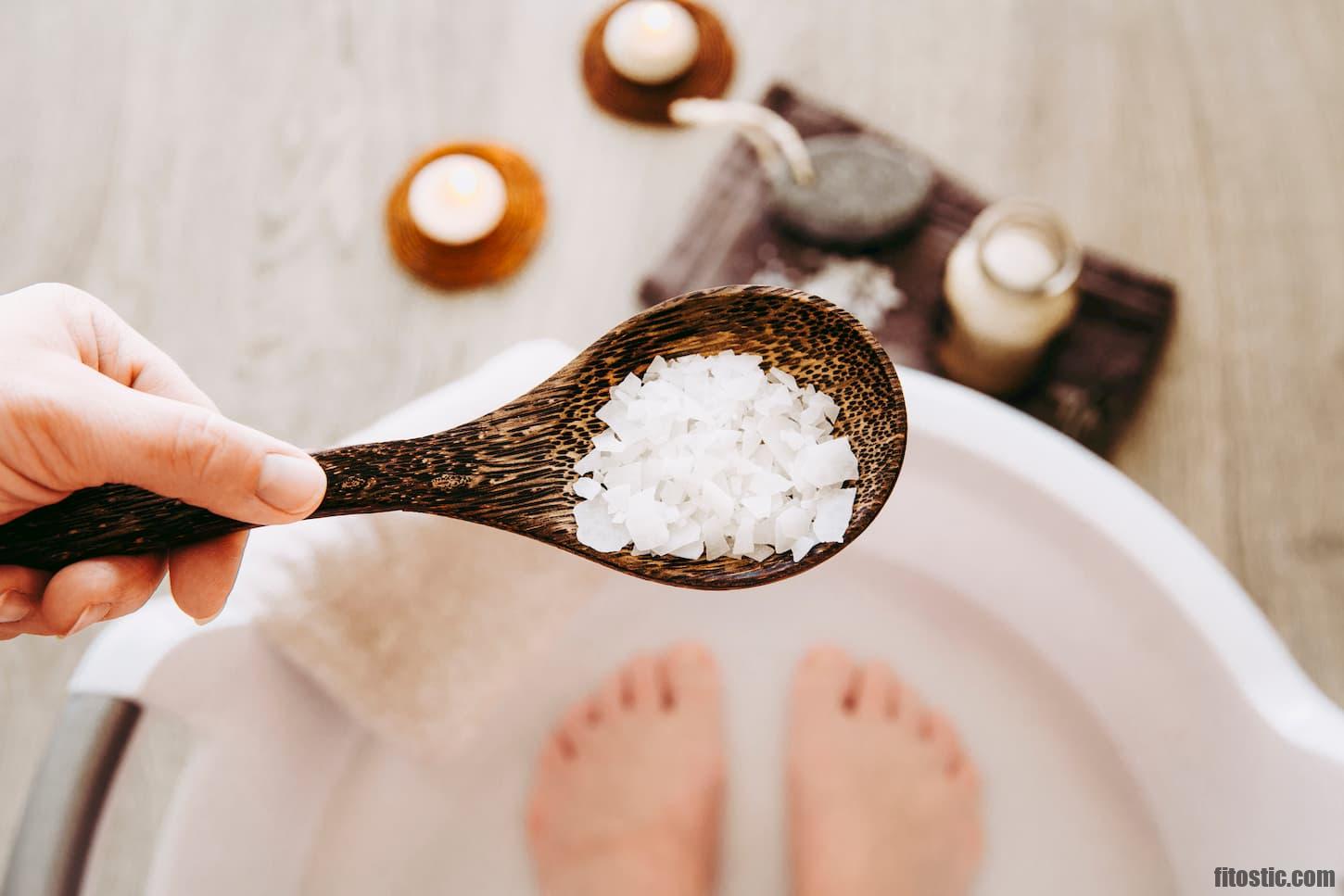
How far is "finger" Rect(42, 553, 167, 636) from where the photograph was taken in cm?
57

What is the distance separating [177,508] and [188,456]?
5 cm

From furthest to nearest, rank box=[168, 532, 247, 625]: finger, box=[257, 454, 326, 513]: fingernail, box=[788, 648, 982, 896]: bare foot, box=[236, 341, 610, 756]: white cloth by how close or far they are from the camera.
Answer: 1. box=[788, 648, 982, 896]: bare foot
2. box=[236, 341, 610, 756]: white cloth
3. box=[168, 532, 247, 625]: finger
4. box=[257, 454, 326, 513]: fingernail

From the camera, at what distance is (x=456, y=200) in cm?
102

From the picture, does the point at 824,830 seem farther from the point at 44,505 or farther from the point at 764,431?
the point at 44,505

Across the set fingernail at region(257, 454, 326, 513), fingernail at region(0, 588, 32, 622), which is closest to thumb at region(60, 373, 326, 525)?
fingernail at region(257, 454, 326, 513)

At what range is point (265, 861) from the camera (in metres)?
0.86

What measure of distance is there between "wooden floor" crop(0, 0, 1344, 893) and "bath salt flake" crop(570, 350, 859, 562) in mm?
495

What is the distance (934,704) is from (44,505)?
2.68ft

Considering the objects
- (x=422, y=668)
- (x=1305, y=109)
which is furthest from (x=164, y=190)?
(x=1305, y=109)

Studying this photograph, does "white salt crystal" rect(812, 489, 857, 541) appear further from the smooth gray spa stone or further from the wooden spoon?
the smooth gray spa stone

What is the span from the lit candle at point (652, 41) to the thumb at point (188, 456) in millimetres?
689

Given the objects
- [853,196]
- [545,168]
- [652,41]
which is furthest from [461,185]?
[853,196]

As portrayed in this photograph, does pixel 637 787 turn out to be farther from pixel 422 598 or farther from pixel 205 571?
pixel 205 571

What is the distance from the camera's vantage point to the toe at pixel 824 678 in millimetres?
995
